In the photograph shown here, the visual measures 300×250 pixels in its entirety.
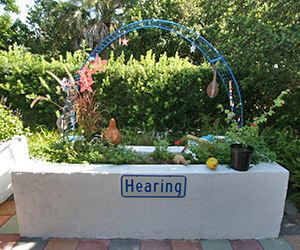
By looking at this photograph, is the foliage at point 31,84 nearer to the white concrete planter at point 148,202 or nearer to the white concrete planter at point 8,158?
the white concrete planter at point 8,158

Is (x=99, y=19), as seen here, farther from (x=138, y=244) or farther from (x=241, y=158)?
(x=138, y=244)

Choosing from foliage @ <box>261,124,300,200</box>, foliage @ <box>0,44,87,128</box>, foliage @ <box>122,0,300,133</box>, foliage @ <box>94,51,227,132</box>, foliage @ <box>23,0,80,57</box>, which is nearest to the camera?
foliage @ <box>261,124,300,200</box>

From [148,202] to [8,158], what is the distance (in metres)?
1.88

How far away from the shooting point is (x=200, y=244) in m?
1.98

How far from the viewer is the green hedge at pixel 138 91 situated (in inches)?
162

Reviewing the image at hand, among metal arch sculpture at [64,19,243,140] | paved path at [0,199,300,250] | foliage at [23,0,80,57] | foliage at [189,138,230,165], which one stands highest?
foliage at [23,0,80,57]

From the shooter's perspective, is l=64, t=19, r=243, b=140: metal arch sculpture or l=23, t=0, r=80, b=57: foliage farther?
l=23, t=0, r=80, b=57: foliage

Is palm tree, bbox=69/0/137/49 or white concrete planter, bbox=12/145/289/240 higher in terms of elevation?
palm tree, bbox=69/0/137/49

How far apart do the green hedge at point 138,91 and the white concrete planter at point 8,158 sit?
1675 mm

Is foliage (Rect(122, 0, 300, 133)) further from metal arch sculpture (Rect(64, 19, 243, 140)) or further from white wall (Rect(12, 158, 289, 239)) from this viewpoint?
white wall (Rect(12, 158, 289, 239))

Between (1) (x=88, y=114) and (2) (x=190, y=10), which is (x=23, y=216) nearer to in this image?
(1) (x=88, y=114)

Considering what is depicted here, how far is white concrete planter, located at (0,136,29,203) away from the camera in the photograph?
2.52m

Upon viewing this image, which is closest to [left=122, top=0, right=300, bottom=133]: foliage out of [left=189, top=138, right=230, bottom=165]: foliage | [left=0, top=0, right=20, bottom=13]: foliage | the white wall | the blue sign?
[left=189, top=138, right=230, bottom=165]: foliage

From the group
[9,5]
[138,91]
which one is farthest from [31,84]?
[9,5]
